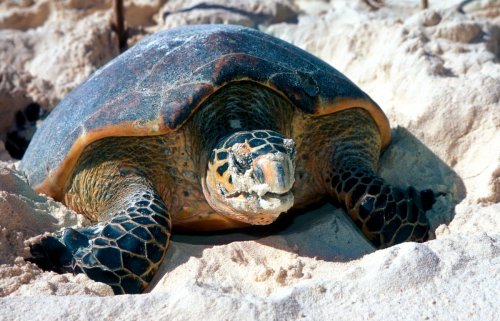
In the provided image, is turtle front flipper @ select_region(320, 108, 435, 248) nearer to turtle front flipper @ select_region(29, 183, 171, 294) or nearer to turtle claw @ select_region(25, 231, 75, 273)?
turtle front flipper @ select_region(29, 183, 171, 294)

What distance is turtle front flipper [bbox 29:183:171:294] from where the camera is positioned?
274 cm

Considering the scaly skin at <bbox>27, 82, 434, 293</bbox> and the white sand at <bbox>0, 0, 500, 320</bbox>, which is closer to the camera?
the white sand at <bbox>0, 0, 500, 320</bbox>

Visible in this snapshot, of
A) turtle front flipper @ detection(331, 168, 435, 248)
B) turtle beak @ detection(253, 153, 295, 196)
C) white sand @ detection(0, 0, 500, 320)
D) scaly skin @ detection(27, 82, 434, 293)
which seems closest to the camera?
white sand @ detection(0, 0, 500, 320)

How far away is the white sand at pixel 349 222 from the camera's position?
2.16 meters

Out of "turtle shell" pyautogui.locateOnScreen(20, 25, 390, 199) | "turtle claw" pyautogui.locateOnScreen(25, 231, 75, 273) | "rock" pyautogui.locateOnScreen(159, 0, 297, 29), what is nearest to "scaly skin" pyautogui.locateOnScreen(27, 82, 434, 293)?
"turtle claw" pyautogui.locateOnScreen(25, 231, 75, 273)

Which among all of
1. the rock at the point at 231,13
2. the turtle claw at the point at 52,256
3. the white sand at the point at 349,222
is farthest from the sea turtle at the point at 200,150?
the rock at the point at 231,13

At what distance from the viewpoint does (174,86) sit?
3350 mm

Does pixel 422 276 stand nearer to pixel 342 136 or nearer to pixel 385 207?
pixel 385 207

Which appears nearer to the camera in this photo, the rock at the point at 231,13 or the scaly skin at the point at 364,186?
the scaly skin at the point at 364,186

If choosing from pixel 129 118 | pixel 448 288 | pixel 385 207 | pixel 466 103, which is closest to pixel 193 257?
pixel 129 118

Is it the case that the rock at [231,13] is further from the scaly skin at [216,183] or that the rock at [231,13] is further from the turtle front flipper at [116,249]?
the turtle front flipper at [116,249]

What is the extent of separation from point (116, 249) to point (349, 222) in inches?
50.9

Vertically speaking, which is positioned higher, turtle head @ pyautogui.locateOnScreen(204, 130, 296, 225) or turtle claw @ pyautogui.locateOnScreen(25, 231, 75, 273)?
turtle head @ pyautogui.locateOnScreen(204, 130, 296, 225)

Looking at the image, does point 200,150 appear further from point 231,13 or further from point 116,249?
point 231,13
